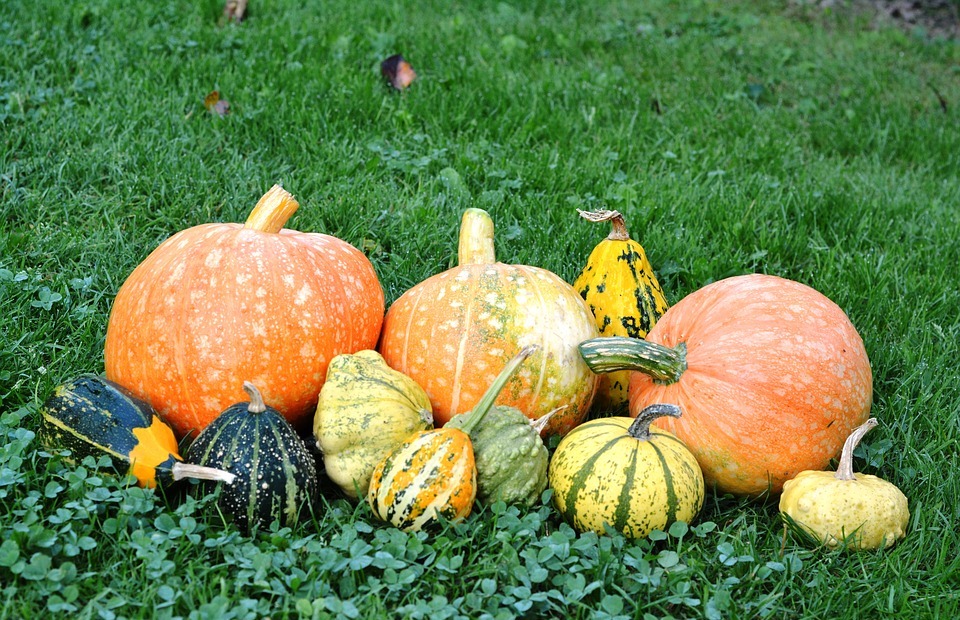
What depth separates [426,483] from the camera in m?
2.80

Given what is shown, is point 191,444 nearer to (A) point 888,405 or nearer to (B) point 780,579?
Result: (B) point 780,579

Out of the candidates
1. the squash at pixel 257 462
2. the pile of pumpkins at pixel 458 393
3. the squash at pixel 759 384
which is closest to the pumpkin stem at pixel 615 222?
the pile of pumpkins at pixel 458 393

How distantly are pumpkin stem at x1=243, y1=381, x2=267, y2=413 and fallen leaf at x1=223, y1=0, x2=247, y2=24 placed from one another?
468cm

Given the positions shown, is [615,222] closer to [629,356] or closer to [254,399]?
[629,356]

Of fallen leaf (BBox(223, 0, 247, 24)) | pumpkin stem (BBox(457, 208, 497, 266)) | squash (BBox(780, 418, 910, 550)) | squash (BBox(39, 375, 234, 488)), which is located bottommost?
squash (BBox(780, 418, 910, 550))

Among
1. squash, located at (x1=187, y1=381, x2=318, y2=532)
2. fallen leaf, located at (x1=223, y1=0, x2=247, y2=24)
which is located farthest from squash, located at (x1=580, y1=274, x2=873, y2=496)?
fallen leaf, located at (x1=223, y1=0, x2=247, y2=24)

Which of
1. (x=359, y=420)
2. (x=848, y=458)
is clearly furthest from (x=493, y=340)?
(x=848, y=458)

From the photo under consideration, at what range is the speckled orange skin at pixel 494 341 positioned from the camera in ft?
10.6

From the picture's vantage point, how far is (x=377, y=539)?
275 cm

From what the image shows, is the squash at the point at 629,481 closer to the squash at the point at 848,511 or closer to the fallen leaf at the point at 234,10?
the squash at the point at 848,511

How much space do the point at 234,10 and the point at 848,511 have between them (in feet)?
18.8

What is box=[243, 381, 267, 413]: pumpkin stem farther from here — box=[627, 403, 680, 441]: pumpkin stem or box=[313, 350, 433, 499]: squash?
Result: box=[627, 403, 680, 441]: pumpkin stem

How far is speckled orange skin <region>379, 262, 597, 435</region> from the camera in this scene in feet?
10.6

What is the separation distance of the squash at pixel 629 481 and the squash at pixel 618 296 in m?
0.69
